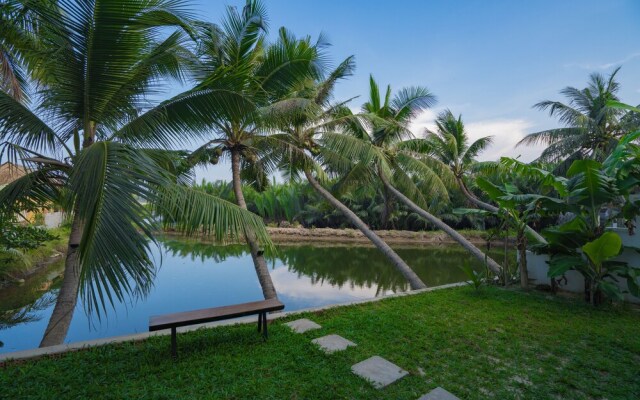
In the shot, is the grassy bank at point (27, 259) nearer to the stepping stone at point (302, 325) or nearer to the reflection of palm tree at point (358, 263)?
the reflection of palm tree at point (358, 263)

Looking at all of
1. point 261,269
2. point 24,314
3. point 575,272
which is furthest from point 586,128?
point 24,314

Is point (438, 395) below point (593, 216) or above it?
below

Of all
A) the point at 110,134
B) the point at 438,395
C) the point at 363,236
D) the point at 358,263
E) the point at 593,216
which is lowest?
the point at 358,263

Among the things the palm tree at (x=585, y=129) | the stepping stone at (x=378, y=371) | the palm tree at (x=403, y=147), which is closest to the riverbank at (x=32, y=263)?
the stepping stone at (x=378, y=371)

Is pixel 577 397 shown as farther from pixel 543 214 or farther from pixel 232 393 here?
pixel 543 214

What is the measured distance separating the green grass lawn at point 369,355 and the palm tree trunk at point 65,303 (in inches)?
26.6

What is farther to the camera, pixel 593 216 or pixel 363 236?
pixel 363 236

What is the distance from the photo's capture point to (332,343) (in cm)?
354

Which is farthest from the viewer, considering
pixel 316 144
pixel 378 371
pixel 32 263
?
pixel 32 263

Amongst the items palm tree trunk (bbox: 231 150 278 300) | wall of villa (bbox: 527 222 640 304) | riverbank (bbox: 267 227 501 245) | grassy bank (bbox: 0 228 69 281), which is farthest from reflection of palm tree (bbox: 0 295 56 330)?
riverbank (bbox: 267 227 501 245)

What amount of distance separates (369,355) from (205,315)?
175cm

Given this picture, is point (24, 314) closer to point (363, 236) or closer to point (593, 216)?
point (593, 216)

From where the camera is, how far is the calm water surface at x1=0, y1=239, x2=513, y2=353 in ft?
19.3

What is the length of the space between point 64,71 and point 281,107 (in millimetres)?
3298
